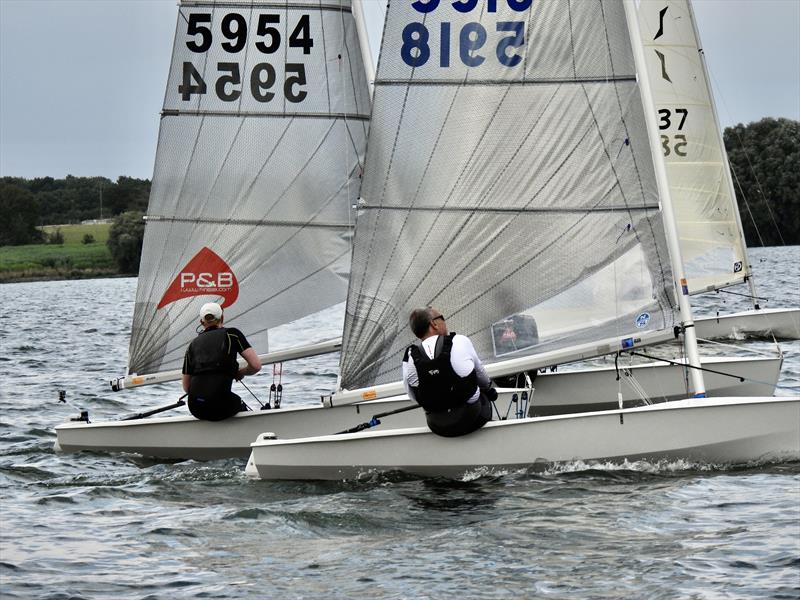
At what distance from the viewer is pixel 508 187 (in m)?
11.4

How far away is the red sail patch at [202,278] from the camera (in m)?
13.8

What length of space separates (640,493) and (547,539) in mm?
1323

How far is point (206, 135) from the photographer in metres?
13.8

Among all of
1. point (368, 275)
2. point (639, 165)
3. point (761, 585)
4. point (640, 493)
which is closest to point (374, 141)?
point (368, 275)

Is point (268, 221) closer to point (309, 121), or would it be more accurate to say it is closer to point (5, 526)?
point (309, 121)

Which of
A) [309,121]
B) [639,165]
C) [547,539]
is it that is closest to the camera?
[547,539]

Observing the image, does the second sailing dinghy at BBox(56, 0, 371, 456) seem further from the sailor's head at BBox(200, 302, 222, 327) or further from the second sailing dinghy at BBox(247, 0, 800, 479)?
the second sailing dinghy at BBox(247, 0, 800, 479)

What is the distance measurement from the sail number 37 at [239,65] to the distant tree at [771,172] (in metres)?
57.3

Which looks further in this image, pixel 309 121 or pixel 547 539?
pixel 309 121

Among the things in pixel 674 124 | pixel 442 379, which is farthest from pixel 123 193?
pixel 442 379

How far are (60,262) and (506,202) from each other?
88.0 m

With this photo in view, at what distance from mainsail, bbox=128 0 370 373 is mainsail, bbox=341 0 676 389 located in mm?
2204

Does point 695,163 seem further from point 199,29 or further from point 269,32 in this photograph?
point 199,29

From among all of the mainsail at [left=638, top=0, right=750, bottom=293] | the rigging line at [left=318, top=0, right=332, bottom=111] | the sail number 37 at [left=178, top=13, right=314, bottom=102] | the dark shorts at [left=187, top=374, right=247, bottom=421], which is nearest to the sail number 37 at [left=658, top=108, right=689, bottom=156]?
the mainsail at [left=638, top=0, right=750, bottom=293]
